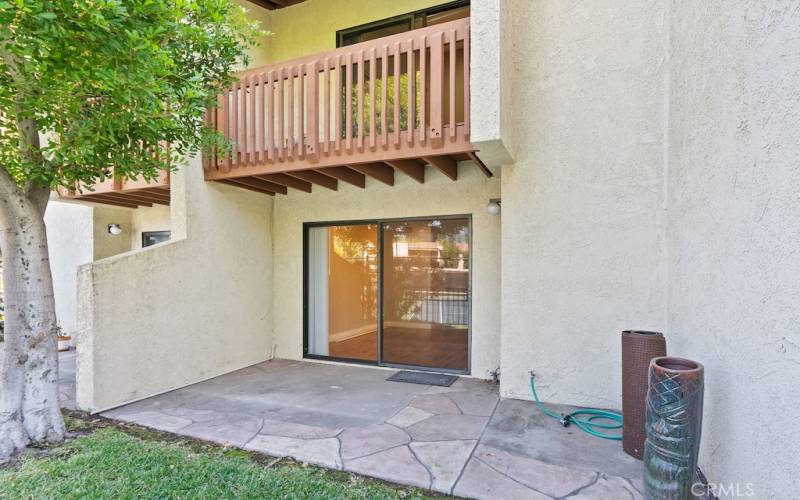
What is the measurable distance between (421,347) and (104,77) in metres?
5.30

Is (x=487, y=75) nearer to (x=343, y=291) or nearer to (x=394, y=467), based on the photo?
A: (x=394, y=467)

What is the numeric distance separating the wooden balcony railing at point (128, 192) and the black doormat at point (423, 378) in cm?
462

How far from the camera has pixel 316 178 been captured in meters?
6.64

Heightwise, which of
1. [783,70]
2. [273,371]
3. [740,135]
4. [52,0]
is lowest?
[273,371]

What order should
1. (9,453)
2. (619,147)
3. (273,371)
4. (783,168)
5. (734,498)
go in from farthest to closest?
1. (273,371)
2. (619,147)
3. (9,453)
4. (734,498)
5. (783,168)

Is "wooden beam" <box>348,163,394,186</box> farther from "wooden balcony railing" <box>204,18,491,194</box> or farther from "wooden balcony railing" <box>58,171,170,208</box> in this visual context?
"wooden balcony railing" <box>58,171,170,208</box>

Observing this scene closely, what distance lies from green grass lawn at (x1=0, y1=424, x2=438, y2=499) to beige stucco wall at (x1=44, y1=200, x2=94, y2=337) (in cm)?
637

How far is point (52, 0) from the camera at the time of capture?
2.70m

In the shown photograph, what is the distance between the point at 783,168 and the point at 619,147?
2784mm

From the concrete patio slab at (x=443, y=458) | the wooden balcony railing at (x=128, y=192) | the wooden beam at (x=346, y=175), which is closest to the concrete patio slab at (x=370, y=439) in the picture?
the concrete patio slab at (x=443, y=458)

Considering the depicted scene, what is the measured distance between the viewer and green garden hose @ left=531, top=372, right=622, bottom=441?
4.17 meters

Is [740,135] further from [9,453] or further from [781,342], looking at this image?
[9,453]

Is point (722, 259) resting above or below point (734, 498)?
above

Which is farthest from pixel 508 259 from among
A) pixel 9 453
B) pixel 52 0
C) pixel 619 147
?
pixel 9 453
